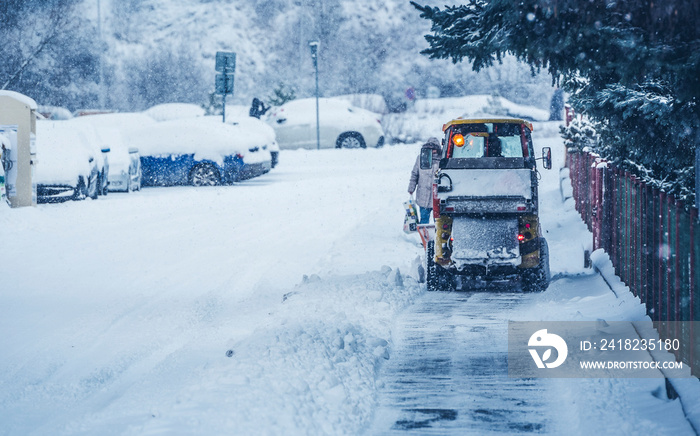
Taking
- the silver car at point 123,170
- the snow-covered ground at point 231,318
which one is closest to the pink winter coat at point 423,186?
the snow-covered ground at point 231,318

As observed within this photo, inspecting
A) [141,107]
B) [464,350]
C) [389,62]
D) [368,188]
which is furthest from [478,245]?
[389,62]

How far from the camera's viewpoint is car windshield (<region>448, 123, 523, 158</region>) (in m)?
10.1

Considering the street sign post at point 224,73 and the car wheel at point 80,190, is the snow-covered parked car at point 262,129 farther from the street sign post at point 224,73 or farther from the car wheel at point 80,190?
the car wheel at point 80,190

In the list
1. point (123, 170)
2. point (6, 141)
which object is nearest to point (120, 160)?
point (123, 170)

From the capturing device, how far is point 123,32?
58188 mm

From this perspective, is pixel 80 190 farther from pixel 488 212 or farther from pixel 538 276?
pixel 538 276

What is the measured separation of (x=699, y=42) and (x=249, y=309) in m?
5.04

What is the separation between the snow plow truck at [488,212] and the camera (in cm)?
936

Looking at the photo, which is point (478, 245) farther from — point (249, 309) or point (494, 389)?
point (494, 389)

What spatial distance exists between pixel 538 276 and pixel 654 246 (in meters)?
2.22

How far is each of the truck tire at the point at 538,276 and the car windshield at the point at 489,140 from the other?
1.06m

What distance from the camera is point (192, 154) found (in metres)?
21.3

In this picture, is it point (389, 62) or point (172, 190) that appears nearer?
point (172, 190)

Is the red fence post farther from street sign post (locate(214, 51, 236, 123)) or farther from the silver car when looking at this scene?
street sign post (locate(214, 51, 236, 123))
